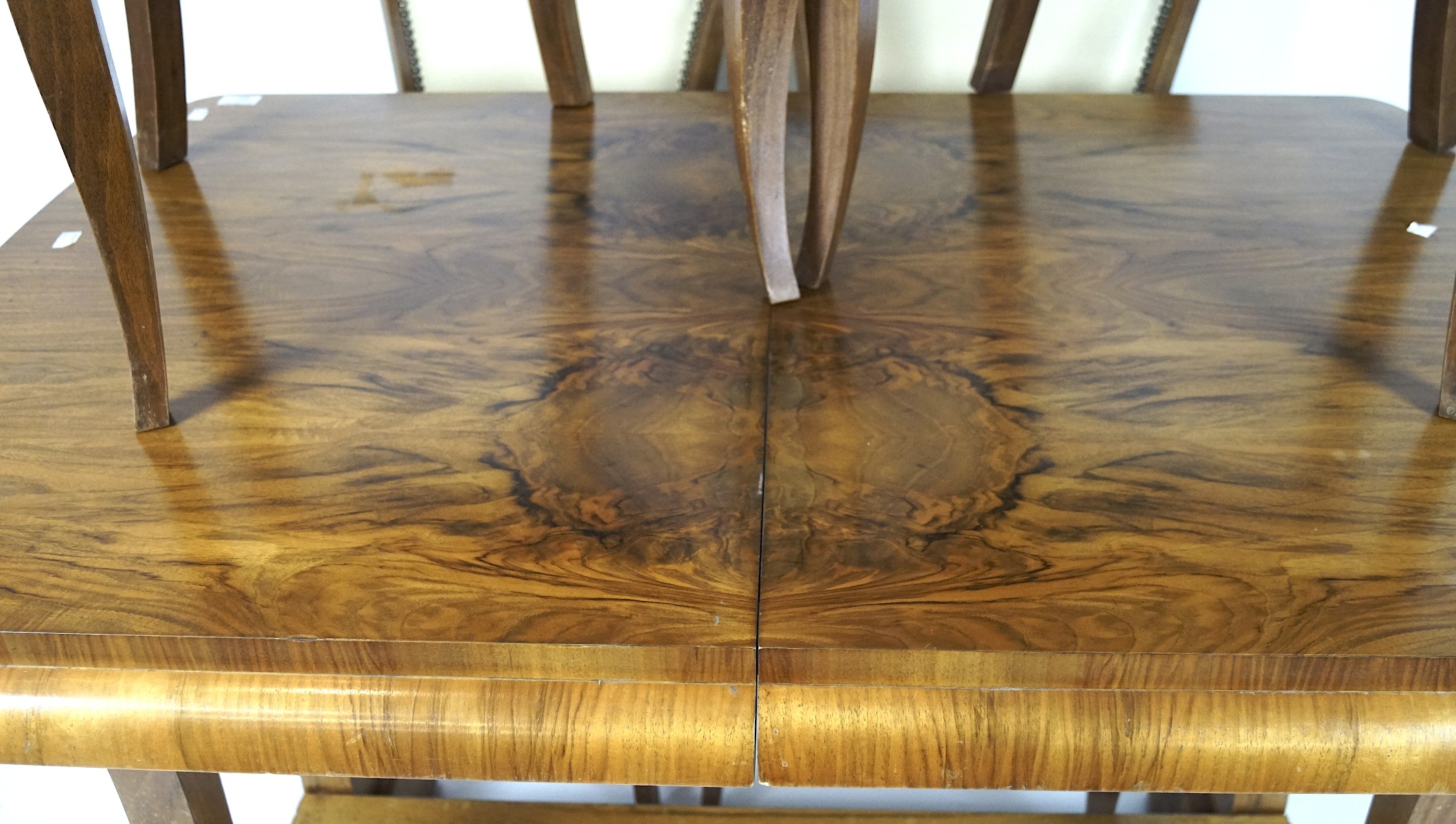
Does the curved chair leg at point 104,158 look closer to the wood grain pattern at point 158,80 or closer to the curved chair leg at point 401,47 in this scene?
the wood grain pattern at point 158,80

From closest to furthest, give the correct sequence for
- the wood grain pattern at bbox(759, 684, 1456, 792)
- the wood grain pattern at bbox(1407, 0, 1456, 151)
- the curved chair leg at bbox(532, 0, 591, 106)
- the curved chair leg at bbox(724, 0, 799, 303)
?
the wood grain pattern at bbox(759, 684, 1456, 792) → the curved chair leg at bbox(724, 0, 799, 303) → the wood grain pattern at bbox(1407, 0, 1456, 151) → the curved chair leg at bbox(532, 0, 591, 106)

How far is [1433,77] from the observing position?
30.5 inches

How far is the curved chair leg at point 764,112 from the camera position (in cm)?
54

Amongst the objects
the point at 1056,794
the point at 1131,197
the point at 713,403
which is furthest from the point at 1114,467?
the point at 1056,794

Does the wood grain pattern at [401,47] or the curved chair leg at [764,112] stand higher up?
the curved chair leg at [764,112]

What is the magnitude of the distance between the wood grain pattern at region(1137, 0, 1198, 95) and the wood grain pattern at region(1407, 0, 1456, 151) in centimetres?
23

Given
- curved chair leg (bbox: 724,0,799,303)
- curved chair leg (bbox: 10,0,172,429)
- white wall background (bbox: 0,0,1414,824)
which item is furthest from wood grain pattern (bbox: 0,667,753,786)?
white wall background (bbox: 0,0,1414,824)

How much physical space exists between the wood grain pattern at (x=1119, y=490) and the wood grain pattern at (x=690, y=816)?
39cm

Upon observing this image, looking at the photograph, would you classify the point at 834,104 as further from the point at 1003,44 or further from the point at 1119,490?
the point at 1003,44

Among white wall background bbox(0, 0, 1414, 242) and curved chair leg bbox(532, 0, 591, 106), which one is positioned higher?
curved chair leg bbox(532, 0, 591, 106)

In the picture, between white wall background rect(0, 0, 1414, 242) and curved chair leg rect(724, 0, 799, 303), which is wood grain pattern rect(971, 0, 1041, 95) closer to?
white wall background rect(0, 0, 1414, 242)

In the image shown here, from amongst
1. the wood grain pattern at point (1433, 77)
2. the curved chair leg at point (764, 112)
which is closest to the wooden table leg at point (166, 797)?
the curved chair leg at point (764, 112)

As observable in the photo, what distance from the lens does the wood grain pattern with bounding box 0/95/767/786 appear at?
1.44 ft

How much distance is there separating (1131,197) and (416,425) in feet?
1.57
